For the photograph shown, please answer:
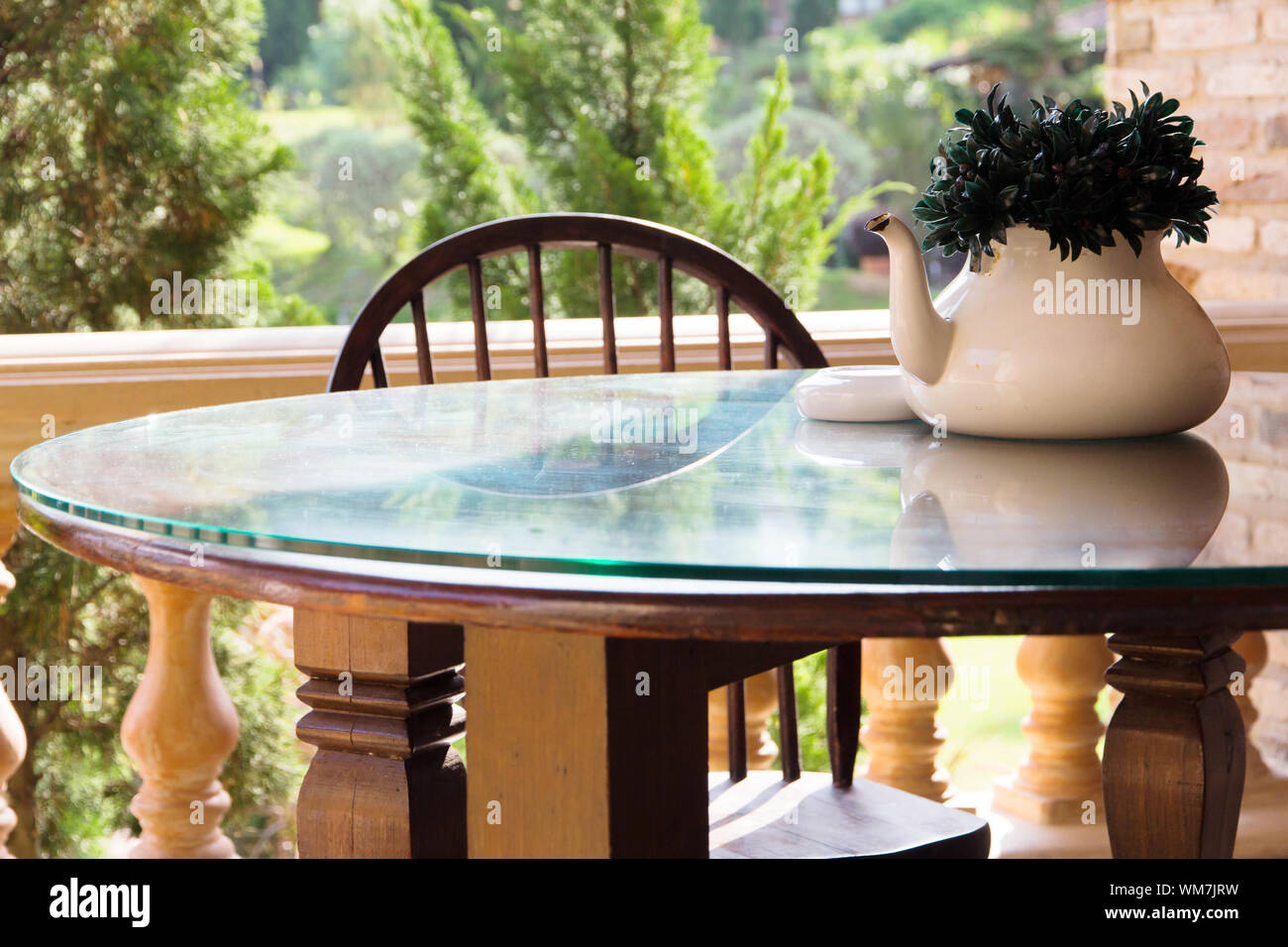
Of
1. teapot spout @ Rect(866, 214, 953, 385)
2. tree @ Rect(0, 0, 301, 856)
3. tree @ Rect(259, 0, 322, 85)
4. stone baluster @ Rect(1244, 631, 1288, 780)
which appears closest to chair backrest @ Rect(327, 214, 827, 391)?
teapot spout @ Rect(866, 214, 953, 385)

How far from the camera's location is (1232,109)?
2.99 m

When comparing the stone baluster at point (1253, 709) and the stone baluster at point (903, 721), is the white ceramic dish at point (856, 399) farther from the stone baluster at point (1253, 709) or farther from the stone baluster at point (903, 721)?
the stone baluster at point (1253, 709)

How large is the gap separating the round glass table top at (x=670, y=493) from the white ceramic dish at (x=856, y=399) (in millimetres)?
15

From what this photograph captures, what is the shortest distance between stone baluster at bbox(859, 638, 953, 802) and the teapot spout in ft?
2.42

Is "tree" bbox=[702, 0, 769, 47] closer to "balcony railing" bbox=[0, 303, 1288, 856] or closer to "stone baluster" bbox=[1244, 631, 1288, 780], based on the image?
"stone baluster" bbox=[1244, 631, 1288, 780]

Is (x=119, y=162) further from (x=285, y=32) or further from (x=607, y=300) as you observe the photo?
(x=285, y=32)

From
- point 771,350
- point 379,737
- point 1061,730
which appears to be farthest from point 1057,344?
point 1061,730

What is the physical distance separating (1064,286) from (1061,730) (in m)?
0.92

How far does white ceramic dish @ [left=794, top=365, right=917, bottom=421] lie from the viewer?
105cm

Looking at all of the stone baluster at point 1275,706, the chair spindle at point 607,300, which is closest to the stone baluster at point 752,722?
the chair spindle at point 607,300

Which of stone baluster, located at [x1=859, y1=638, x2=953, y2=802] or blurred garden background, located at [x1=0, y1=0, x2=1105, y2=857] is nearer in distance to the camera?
stone baluster, located at [x1=859, y1=638, x2=953, y2=802]

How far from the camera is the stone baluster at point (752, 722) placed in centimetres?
163

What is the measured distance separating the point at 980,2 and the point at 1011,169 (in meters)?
10.6
